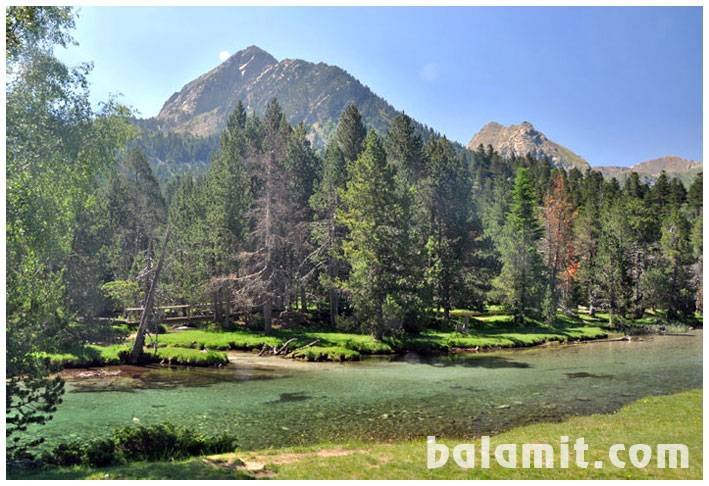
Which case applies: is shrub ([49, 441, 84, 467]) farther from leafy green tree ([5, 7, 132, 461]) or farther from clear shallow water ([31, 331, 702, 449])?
clear shallow water ([31, 331, 702, 449])

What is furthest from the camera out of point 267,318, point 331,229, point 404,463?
point 331,229

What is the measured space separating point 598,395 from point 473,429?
987cm

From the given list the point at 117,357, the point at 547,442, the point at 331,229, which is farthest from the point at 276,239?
the point at 547,442

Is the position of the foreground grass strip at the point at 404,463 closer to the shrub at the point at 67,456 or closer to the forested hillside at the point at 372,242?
the shrub at the point at 67,456

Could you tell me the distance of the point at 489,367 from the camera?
32125mm

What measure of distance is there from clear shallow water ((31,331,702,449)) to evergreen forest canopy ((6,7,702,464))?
3701 millimetres

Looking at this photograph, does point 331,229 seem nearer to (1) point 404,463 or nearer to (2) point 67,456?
(2) point 67,456

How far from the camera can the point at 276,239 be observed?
4281 centimetres

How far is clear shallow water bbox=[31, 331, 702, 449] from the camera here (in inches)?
698

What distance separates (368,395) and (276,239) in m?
22.7

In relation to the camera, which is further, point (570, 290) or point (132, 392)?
point (570, 290)

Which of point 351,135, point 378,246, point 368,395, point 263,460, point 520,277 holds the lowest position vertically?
point 368,395
